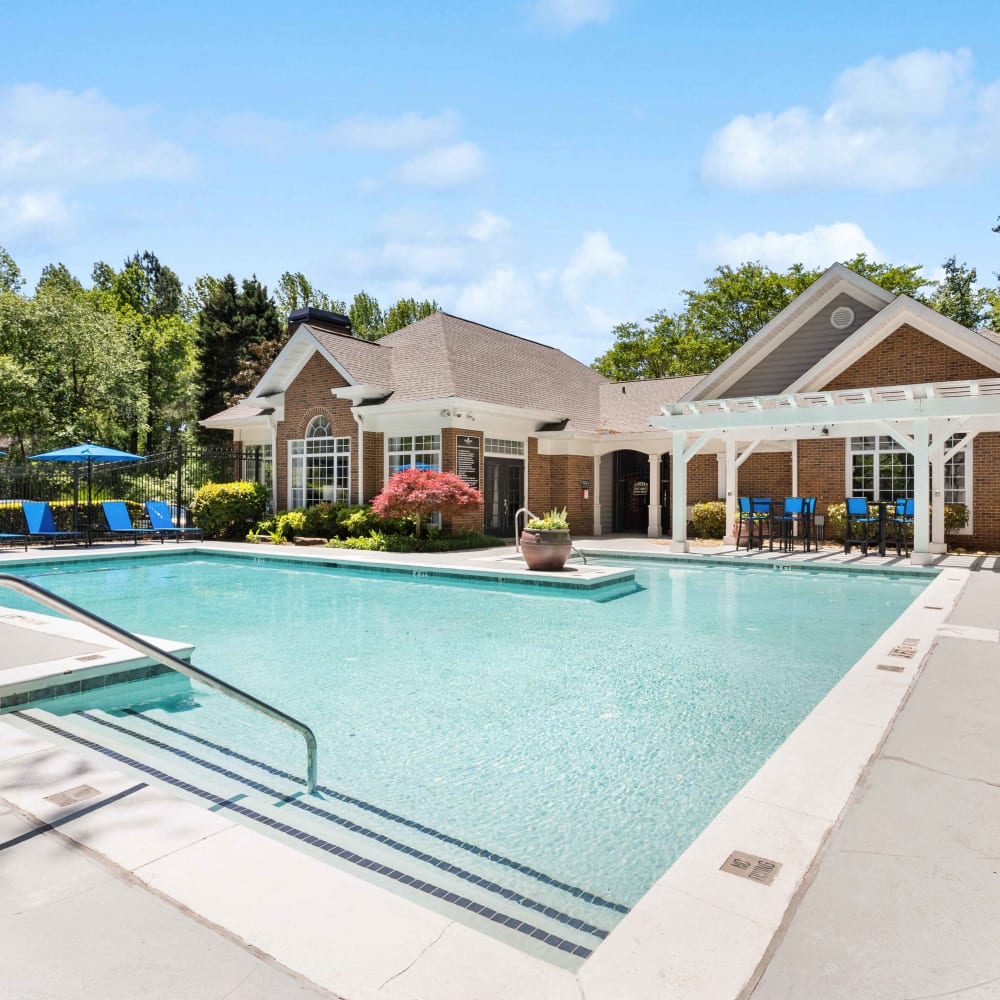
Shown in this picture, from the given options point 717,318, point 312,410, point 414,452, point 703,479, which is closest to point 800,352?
point 703,479

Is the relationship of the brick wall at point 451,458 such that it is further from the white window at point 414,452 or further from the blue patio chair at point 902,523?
the blue patio chair at point 902,523

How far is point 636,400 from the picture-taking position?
22844 millimetres

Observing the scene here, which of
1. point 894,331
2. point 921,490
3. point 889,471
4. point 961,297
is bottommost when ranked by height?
point 921,490

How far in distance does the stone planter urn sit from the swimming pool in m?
1.18

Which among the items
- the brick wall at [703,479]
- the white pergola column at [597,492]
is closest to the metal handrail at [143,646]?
the brick wall at [703,479]

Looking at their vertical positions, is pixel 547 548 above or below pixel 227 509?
below

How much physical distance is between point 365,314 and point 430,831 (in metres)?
44.2

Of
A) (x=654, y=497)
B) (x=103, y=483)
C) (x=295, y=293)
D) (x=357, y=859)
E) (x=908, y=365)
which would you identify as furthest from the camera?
(x=295, y=293)

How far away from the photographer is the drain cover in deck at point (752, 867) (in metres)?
2.50

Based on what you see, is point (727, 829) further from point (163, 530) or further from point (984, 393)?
point (163, 530)

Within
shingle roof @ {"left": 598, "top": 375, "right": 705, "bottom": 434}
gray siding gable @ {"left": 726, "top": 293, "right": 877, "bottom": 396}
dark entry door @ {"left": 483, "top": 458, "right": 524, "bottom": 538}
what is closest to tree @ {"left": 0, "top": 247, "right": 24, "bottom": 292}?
dark entry door @ {"left": 483, "top": 458, "right": 524, "bottom": 538}

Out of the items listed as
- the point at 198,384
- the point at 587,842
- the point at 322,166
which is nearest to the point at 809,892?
the point at 587,842

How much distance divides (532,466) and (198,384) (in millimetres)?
23594

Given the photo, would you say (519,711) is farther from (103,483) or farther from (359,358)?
(103,483)
